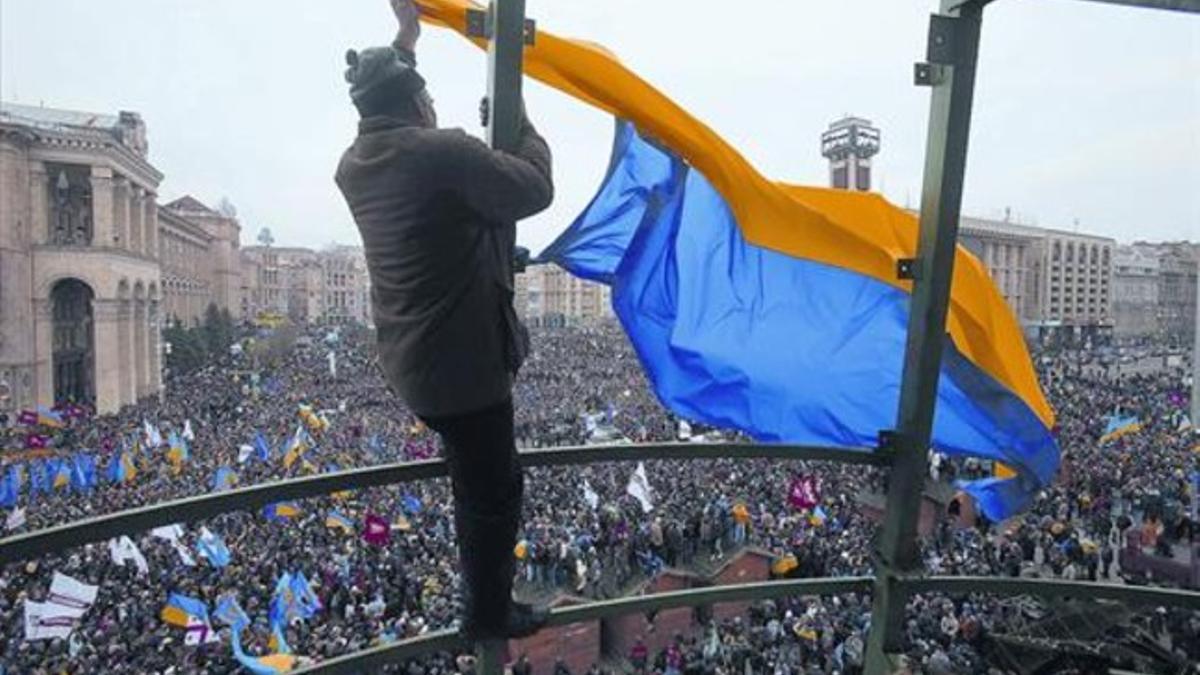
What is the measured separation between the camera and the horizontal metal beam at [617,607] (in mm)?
2139

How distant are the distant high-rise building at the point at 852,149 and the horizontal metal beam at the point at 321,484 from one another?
7548 centimetres

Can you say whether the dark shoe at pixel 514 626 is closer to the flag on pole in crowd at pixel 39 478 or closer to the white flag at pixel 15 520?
the white flag at pixel 15 520

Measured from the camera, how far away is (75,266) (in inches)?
1569

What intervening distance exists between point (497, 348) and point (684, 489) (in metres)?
19.4

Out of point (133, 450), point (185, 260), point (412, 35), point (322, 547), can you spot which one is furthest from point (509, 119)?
point (185, 260)

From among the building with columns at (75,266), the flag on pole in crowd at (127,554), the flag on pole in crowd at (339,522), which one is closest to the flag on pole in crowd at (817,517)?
the flag on pole in crowd at (339,522)

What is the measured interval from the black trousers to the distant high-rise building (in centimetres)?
7613

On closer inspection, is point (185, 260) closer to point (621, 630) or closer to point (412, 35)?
point (621, 630)

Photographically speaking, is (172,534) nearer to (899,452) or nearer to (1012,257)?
(899,452)

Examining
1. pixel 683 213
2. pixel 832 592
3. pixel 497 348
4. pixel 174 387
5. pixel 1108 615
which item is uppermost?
pixel 683 213

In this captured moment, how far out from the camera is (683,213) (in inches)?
145

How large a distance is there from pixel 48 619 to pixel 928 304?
11.8 m

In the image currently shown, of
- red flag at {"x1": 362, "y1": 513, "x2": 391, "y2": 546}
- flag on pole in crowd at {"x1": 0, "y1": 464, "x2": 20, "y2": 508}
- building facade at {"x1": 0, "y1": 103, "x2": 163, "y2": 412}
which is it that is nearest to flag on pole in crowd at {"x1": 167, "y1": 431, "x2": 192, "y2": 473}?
flag on pole in crowd at {"x1": 0, "y1": 464, "x2": 20, "y2": 508}

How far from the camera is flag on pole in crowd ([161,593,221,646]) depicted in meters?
11.2
